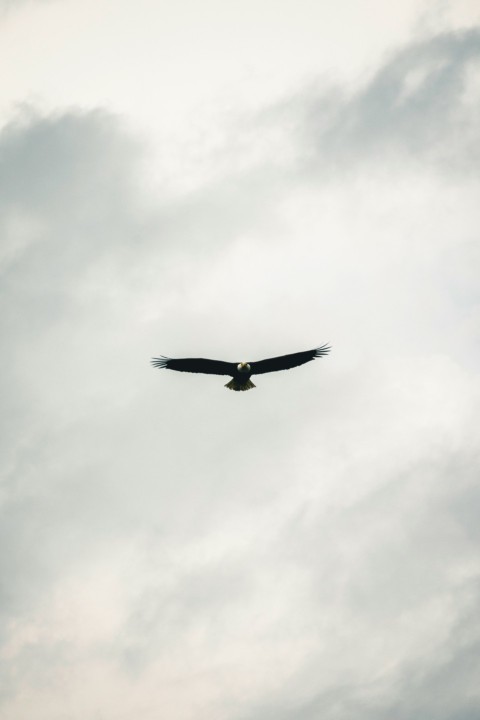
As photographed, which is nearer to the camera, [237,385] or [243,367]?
[243,367]

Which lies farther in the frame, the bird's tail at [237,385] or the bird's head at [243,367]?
the bird's tail at [237,385]

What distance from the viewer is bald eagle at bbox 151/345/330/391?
154ft

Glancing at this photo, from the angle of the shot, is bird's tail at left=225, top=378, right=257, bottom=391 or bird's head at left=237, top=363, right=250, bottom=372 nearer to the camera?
bird's head at left=237, top=363, right=250, bottom=372

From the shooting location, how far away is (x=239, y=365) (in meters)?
46.9

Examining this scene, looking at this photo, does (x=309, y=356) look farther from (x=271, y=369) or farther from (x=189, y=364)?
(x=189, y=364)

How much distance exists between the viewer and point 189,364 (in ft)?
155

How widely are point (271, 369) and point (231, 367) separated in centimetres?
249

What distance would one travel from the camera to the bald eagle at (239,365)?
4703cm

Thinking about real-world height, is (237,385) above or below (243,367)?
below

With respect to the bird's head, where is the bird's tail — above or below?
below

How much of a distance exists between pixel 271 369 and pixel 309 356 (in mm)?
2364

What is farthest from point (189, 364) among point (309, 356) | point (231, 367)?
point (309, 356)

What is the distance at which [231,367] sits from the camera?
4728cm

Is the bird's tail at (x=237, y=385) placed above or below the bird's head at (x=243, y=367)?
below
